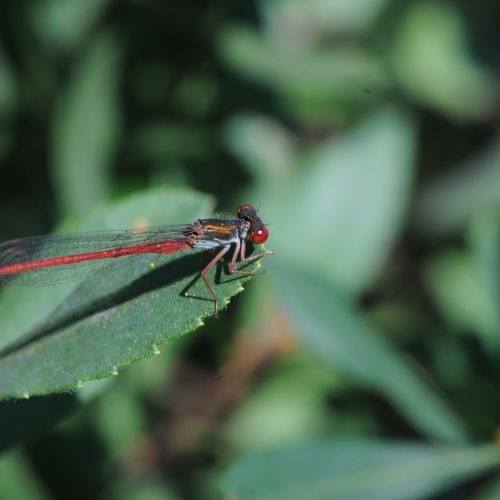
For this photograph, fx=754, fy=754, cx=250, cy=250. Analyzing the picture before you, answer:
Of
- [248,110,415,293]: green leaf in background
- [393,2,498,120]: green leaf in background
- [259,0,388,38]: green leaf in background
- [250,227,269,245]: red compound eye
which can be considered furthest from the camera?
[393,2,498,120]: green leaf in background

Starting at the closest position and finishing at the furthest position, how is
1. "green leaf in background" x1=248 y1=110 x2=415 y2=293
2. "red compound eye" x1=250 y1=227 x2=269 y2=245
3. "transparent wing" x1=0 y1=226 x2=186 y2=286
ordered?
"transparent wing" x1=0 y1=226 x2=186 y2=286 < "red compound eye" x1=250 y1=227 x2=269 y2=245 < "green leaf in background" x1=248 y1=110 x2=415 y2=293

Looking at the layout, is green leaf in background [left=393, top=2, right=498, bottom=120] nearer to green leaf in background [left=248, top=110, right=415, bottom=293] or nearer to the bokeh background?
the bokeh background

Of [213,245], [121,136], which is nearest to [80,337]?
[213,245]

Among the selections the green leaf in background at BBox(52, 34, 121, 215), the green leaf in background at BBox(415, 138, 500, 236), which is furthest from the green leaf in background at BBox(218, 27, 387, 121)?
the green leaf in background at BBox(415, 138, 500, 236)

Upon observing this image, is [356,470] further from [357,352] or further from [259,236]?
[259,236]

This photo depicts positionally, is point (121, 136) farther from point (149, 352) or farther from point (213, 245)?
point (149, 352)

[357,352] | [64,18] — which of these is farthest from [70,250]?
[64,18]
